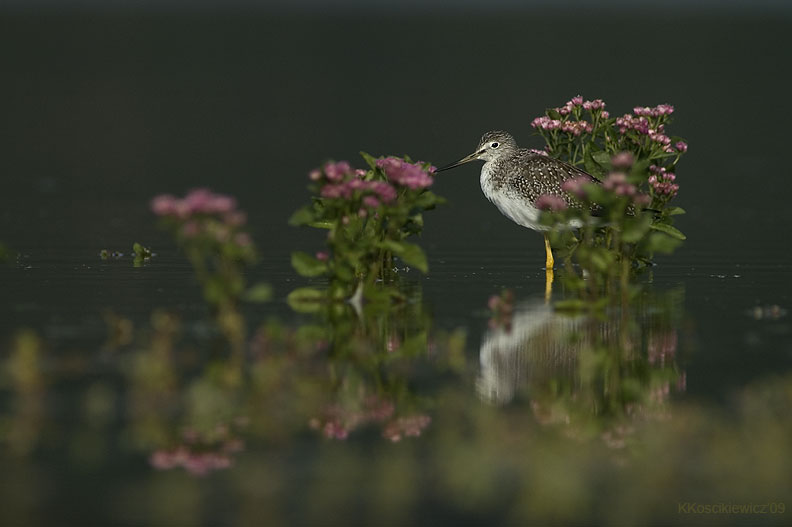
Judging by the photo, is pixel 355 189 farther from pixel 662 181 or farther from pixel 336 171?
pixel 662 181

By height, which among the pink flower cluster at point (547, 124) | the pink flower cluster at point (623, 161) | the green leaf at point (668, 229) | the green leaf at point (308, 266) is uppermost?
the pink flower cluster at point (547, 124)

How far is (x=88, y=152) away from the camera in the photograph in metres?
33.5

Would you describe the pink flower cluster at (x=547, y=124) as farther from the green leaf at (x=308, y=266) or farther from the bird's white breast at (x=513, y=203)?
the green leaf at (x=308, y=266)

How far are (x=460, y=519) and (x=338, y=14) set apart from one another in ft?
406

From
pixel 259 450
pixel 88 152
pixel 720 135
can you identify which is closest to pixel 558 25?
pixel 720 135

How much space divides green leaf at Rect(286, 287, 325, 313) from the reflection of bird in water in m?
1.73

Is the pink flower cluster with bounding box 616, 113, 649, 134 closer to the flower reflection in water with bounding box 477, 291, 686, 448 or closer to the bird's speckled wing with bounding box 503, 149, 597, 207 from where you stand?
the bird's speckled wing with bounding box 503, 149, 597, 207

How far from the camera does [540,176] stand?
55.9 feet

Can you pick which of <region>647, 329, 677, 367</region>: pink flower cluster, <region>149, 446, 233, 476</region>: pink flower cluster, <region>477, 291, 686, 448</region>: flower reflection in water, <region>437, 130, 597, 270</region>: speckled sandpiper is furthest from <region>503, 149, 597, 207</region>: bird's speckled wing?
<region>149, 446, 233, 476</region>: pink flower cluster

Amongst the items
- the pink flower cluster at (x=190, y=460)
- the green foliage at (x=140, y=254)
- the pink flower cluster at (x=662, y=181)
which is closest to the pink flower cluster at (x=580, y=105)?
the pink flower cluster at (x=662, y=181)

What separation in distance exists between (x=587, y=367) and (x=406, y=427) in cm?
208

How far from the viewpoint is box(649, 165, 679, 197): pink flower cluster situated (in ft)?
54.4

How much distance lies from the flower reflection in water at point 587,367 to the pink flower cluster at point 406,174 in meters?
1.40

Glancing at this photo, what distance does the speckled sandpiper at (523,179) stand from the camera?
1695 centimetres
